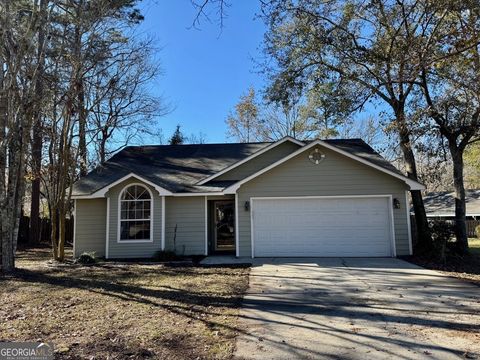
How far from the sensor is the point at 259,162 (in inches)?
590

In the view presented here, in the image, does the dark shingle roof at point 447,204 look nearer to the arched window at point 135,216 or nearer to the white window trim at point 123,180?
the white window trim at point 123,180

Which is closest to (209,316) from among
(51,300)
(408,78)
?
(51,300)

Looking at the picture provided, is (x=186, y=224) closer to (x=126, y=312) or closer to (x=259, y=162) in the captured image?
(x=259, y=162)

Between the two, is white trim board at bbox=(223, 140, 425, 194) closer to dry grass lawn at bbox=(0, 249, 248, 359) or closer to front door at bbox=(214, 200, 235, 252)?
front door at bbox=(214, 200, 235, 252)

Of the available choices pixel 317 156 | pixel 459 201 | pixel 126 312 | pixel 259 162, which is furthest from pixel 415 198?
pixel 126 312

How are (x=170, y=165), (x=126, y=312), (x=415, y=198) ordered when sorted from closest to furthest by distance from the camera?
1. (x=126, y=312)
2. (x=415, y=198)
3. (x=170, y=165)

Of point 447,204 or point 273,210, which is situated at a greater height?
point 447,204

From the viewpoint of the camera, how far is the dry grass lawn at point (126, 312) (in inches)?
178

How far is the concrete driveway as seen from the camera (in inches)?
175

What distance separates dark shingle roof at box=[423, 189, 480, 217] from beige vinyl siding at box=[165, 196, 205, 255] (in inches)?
949

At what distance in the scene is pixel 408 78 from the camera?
33.7ft

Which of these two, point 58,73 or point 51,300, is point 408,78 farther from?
point 58,73

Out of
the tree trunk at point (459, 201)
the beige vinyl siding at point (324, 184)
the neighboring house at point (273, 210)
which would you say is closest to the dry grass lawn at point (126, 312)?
the neighboring house at point (273, 210)

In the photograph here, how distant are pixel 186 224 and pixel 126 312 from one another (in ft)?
25.3
